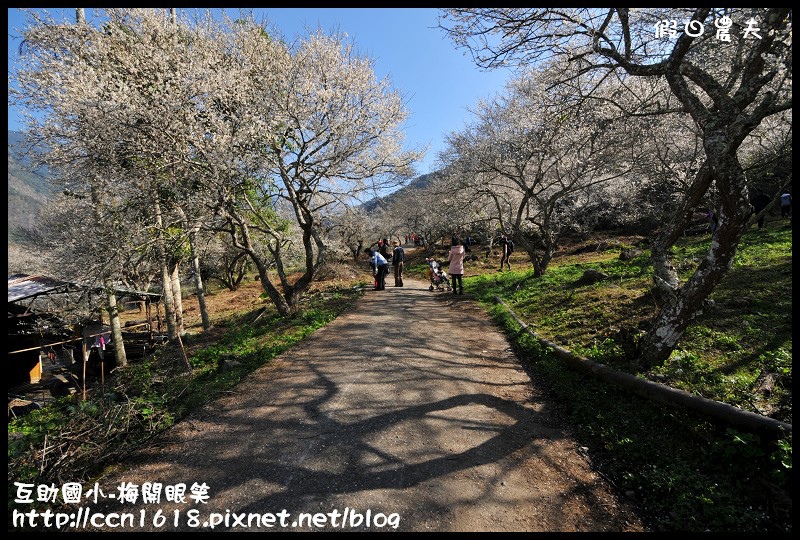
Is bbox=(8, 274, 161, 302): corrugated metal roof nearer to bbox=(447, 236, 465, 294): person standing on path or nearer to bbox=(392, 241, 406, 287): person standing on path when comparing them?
bbox=(392, 241, 406, 287): person standing on path

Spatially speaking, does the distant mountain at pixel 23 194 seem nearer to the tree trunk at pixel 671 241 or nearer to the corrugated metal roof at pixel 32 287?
the corrugated metal roof at pixel 32 287

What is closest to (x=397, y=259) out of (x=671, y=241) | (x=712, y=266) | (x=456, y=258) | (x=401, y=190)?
(x=456, y=258)

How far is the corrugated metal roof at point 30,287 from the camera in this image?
33.4 feet

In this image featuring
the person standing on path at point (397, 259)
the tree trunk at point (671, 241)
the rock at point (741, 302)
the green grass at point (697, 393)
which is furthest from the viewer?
the person standing on path at point (397, 259)

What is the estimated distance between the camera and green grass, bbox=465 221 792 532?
2.59 m

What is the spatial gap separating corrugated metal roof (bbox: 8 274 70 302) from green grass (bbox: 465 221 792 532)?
1321cm

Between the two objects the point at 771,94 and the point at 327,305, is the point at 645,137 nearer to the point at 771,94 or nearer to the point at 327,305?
the point at 771,94

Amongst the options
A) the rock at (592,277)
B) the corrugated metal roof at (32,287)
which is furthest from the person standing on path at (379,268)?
the corrugated metal roof at (32,287)

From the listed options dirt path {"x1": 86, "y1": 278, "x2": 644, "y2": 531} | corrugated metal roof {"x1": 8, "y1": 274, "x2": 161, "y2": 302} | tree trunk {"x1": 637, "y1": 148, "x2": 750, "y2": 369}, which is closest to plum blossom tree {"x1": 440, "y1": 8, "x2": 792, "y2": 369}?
tree trunk {"x1": 637, "y1": 148, "x2": 750, "y2": 369}

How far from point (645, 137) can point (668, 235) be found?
23.9 feet

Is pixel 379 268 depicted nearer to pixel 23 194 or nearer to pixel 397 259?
pixel 397 259

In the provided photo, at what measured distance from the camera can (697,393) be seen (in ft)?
12.3

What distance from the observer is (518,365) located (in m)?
5.88

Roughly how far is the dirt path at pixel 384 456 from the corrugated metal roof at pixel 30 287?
31.5 feet
